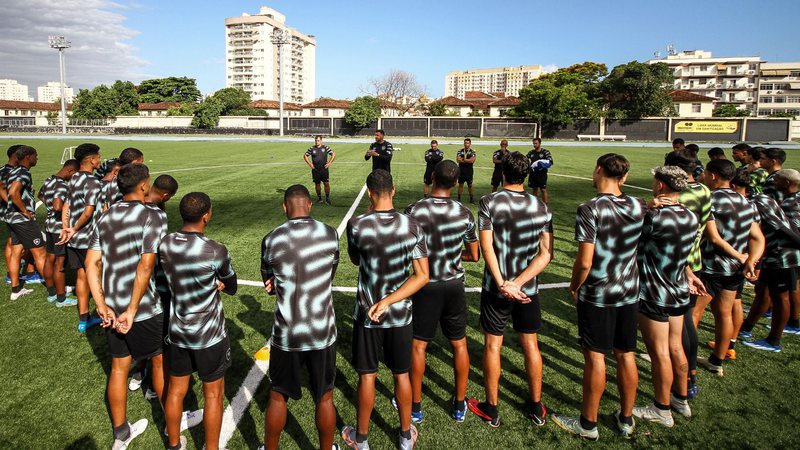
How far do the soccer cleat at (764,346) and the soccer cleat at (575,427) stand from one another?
2.85 m

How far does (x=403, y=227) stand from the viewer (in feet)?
11.2

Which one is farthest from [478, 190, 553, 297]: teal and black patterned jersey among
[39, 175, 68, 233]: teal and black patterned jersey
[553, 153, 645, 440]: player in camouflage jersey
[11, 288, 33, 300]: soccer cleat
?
[11, 288, 33, 300]: soccer cleat

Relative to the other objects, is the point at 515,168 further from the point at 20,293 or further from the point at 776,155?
the point at 20,293

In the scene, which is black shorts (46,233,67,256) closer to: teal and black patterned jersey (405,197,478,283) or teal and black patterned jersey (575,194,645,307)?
teal and black patterned jersey (405,197,478,283)

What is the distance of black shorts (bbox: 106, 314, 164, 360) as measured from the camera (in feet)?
12.0

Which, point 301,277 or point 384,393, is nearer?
point 301,277

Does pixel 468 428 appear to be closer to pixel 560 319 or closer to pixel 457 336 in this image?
pixel 457 336

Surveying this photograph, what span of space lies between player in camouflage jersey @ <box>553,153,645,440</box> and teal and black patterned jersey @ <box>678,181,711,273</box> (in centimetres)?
104

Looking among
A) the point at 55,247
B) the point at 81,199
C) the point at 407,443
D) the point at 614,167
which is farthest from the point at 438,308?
the point at 55,247

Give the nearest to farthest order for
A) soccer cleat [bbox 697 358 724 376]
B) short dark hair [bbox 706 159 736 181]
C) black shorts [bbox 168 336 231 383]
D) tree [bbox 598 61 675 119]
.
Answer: black shorts [bbox 168 336 231 383] → short dark hair [bbox 706 159 736 181] → soccer cleat [bbox 697 358 724 376] → tree [bbox 598 61 675 119]

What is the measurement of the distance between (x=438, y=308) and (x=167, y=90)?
112416mm

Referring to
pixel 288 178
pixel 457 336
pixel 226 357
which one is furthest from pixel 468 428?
pixel 288 178

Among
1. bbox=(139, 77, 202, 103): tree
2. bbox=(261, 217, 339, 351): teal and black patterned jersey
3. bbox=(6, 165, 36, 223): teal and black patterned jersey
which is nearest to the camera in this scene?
bbox=(261, 217, 339, 351): teal and black patterned jersey

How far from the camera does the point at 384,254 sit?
3404 mm
